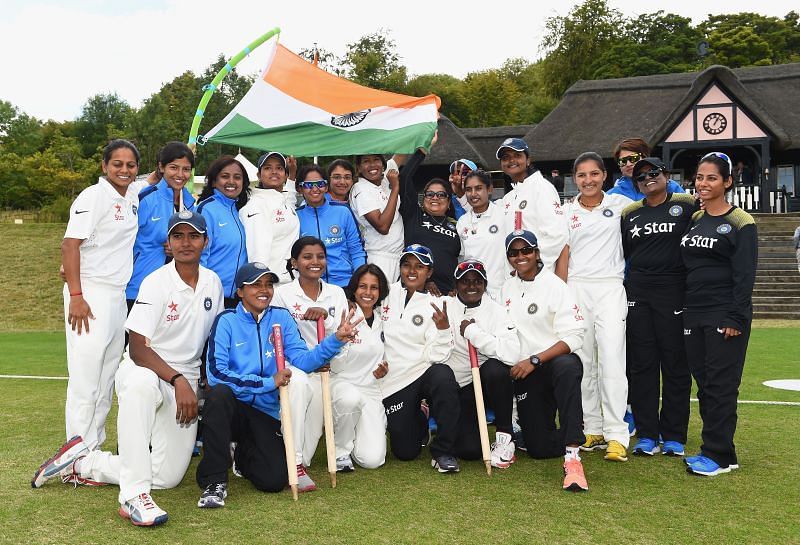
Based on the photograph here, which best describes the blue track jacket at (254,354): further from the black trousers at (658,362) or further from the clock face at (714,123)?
the clock face at (714,123)

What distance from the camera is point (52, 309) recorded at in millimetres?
20922

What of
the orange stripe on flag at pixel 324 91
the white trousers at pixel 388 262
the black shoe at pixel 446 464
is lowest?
the black shoe at pixel 446 464

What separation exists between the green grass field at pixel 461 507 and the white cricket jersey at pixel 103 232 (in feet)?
4.71

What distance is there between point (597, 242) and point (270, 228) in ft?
8.57

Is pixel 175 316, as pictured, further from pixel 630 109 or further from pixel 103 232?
pixel 630 109

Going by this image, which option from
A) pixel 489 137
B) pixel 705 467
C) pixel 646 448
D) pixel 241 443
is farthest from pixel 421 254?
pixel 489 137

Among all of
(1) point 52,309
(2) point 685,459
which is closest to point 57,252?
(1) point 52,309

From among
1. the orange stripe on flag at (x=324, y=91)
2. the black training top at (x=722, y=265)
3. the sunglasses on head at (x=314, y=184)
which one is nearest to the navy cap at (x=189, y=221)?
the sunglasses on head at (x=314, y=184)

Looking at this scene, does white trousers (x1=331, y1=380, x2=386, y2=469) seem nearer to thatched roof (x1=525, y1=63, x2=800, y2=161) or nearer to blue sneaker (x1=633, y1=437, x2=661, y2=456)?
blue sneaker (x1=633, y1=437, x2=661, y2=456)

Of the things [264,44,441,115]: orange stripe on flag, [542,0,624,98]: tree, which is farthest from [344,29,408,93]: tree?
[264,44,441,115]: orange stripe on flag

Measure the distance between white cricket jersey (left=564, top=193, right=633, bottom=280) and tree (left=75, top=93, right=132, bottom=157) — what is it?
6025 cm

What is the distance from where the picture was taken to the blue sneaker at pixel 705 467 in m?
5.02

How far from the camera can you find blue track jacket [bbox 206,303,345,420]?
475 centimetres

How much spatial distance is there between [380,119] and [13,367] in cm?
697
